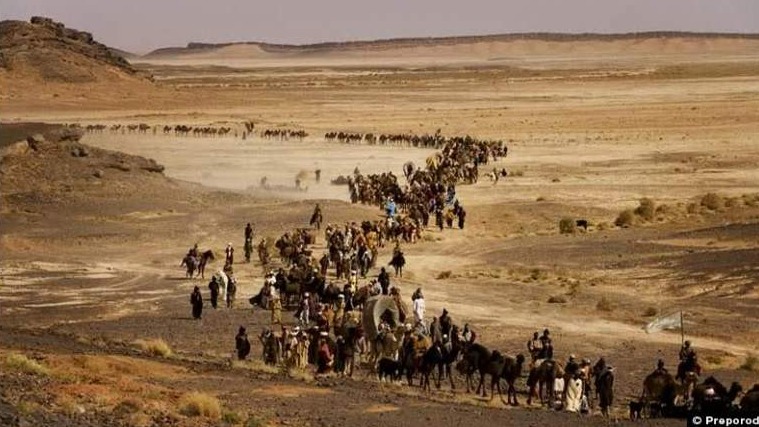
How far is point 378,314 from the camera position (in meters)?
24.0

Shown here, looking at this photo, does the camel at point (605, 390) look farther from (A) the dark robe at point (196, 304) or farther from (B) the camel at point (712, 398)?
(A) the dark robe at point (196, 304)

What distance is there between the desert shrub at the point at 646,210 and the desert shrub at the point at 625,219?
0.59 metres

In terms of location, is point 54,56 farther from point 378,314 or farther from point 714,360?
point 714,360

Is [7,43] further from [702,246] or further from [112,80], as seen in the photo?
[702,246]

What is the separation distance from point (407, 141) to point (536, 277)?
143 feet

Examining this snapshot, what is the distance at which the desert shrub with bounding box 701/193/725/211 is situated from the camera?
45906 mm

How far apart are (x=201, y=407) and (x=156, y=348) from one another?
284 inches

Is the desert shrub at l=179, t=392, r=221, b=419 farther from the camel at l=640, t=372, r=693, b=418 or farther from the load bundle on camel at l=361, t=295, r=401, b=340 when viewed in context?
the camel at l=640, t=372, r=693, b=418

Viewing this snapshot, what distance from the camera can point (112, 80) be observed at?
415ft

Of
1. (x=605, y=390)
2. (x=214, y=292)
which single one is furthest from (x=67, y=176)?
(x=605, y=390)

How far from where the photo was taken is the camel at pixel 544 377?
20547mm

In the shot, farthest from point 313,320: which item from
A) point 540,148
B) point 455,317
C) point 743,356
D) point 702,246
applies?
point 540,148

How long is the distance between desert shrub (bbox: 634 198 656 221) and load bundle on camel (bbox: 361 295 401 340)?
21859 millimetres

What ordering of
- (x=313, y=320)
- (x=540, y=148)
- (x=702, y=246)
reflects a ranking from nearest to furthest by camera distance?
(x=313, y=320), (x=702, y=246), (x=540, y=148)
